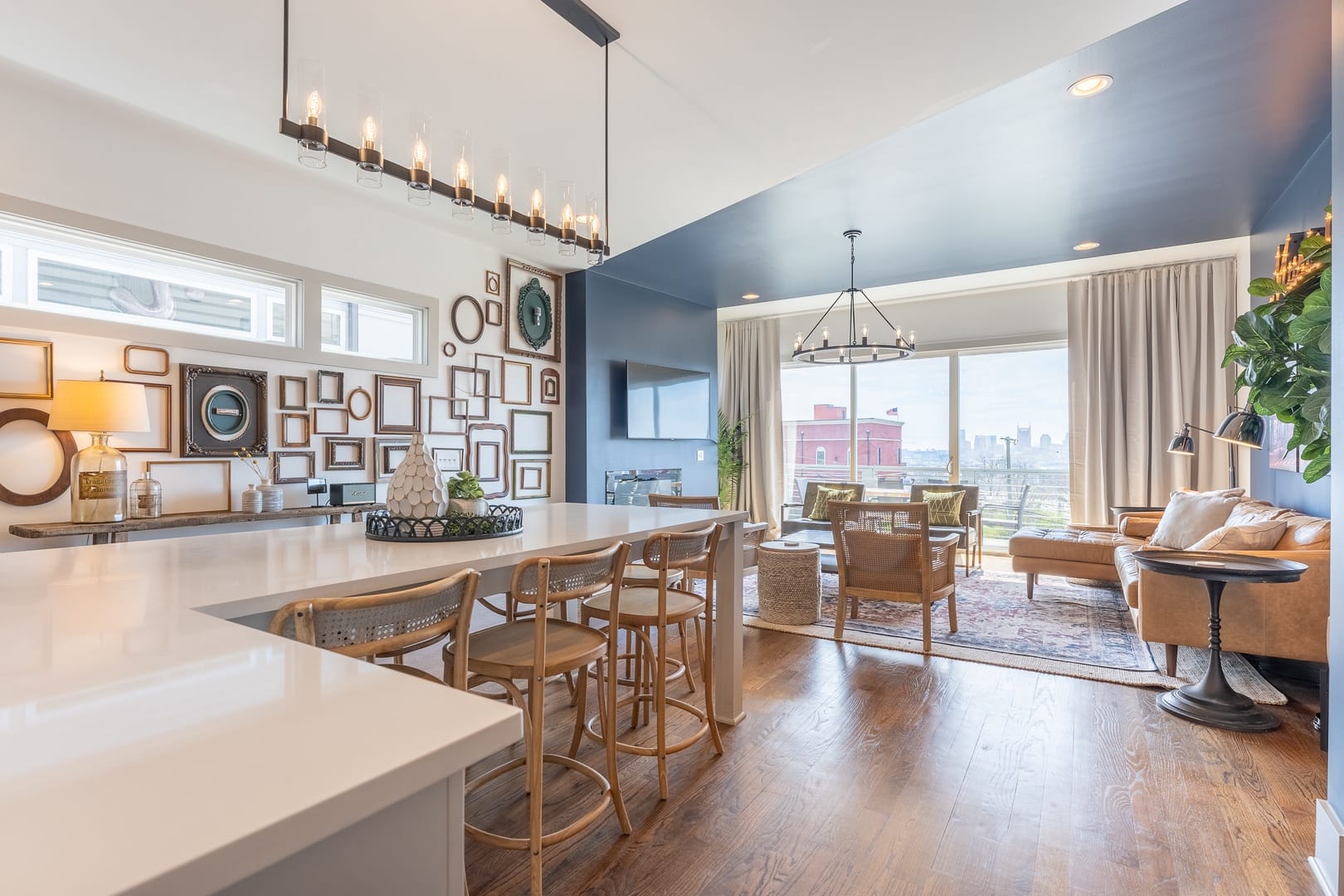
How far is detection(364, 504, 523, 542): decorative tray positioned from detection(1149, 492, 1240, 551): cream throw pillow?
14.0 feet

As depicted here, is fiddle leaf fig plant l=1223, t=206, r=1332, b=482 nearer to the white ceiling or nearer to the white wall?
the white ceiling

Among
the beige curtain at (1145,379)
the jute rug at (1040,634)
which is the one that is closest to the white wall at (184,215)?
the jute rug at (1040,634)

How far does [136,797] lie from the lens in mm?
536

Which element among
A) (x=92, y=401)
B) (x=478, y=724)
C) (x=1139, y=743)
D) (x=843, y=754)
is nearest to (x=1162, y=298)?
(x=1139, y=743)

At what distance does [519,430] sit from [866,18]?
3.72 metres

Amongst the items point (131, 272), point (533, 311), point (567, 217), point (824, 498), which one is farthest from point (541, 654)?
point (824, 498)

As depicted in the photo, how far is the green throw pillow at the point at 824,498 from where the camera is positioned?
632 cm

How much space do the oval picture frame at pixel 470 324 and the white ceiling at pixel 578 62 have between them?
1500 mm

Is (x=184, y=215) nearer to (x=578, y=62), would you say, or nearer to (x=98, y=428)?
(x=98, y=428)

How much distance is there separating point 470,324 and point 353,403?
1.06m

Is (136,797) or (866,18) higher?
(866,18)

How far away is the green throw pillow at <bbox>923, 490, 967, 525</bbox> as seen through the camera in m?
6.07

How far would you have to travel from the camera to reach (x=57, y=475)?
3.01 meters

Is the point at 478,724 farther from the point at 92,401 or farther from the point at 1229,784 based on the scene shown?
the point at 92,401
